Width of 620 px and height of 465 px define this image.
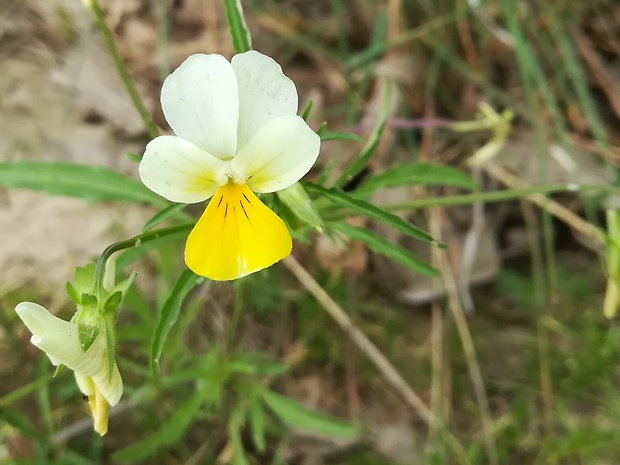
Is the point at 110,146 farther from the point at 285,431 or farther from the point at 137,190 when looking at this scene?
the point at 285,431

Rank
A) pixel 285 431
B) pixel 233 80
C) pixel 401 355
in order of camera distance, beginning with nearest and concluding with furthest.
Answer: pixel 233 80, pixel 285 431, pixel 401 355

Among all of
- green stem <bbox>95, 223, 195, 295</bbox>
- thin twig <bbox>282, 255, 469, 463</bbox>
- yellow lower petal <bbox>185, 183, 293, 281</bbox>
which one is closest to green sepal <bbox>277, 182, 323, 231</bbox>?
yellow lower petal <bbox>185, 183, 293, 281</bbox>

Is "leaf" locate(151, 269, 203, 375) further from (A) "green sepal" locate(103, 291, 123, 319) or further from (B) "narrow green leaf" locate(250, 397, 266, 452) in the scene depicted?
(B) "narrow green leaf" locate(250, 397, 266, 452)

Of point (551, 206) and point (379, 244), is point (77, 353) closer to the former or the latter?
point (379, 244)

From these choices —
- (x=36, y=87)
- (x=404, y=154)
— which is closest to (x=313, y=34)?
(x=404, y=154)

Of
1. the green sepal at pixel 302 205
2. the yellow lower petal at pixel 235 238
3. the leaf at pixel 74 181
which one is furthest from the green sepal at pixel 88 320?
the leaf at pixel 74 181

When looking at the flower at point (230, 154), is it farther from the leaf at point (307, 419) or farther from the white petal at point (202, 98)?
the leaf at point (307, 419)
